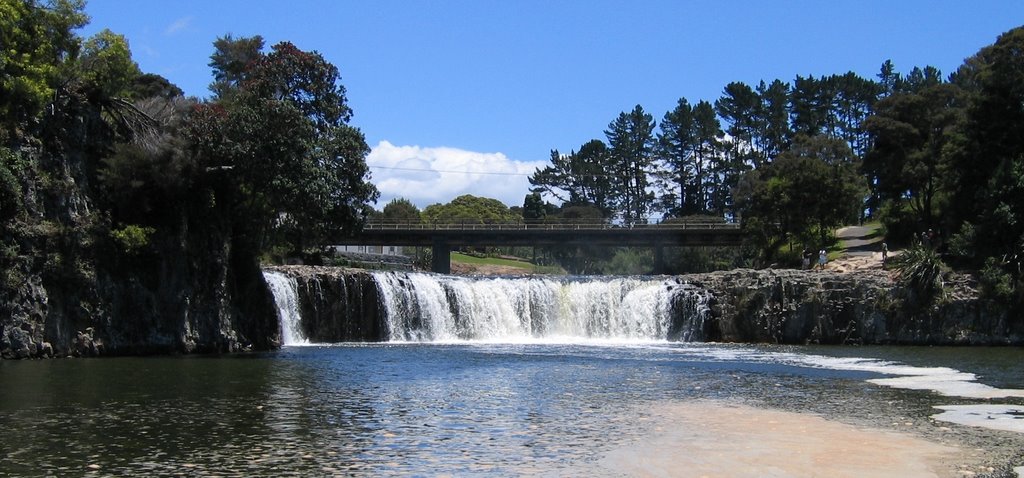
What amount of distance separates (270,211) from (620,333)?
2226cm

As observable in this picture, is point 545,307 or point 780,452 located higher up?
point 545,307

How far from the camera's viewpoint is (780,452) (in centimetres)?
1605

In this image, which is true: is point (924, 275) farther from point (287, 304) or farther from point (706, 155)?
point (706, 155)

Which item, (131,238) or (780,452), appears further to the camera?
(131,238)

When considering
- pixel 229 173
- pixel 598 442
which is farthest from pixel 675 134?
pixel 598 442

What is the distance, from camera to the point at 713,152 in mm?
125875

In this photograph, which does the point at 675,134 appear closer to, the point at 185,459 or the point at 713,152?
the point at 713,152

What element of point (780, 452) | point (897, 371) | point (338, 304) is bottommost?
point (780, 452)

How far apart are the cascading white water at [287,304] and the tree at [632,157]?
86073 mm

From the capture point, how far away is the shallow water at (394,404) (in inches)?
625

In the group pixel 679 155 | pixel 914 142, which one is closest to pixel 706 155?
pixel 679 155

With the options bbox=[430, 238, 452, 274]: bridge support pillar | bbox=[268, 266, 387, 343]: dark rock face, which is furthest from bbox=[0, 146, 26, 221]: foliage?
bbox=[430, 238, 452, 274]: bridge support pillar

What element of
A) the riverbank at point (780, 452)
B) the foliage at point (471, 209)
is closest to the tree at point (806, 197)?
the riverbank at point (780, 452)

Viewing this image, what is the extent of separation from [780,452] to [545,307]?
41.5 m
